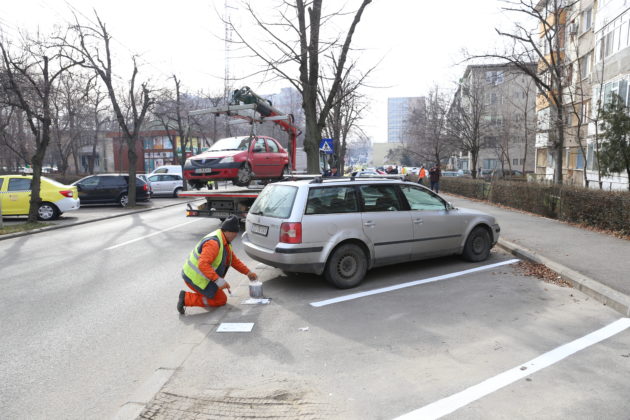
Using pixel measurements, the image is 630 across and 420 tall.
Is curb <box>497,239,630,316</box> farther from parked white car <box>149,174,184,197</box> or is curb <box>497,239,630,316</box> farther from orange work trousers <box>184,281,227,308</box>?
parked white car <box>149,174,184,197</box>

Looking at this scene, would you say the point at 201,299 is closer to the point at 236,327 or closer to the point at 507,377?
the point at 236,327

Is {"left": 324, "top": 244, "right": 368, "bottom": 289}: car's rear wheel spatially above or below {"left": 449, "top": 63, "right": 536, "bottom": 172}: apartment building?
below

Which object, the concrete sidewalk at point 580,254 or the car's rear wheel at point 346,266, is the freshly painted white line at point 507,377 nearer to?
the concrete sidewalk at point 580,254

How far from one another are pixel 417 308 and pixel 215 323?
2401mm

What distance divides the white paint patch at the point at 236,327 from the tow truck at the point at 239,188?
19.9 ft

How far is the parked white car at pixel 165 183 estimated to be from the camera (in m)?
26.4

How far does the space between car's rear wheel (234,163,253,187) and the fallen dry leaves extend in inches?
291

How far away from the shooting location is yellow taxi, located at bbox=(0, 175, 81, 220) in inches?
579

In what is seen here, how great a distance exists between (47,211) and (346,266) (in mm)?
12768

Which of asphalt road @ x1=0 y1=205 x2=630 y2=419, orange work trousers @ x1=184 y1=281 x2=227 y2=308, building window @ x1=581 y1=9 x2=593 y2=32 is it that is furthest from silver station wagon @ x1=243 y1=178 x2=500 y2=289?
building window @ x1=581 y1=9 x2=593 y2=32

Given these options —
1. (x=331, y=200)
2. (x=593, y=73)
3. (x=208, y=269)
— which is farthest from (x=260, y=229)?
(x=593, y=73)

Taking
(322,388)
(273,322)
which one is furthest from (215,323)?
(322,388)

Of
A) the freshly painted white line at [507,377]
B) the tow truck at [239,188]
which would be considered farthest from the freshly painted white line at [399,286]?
the tow truck at [239,188]

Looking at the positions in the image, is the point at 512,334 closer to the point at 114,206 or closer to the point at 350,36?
the point at 350,36
